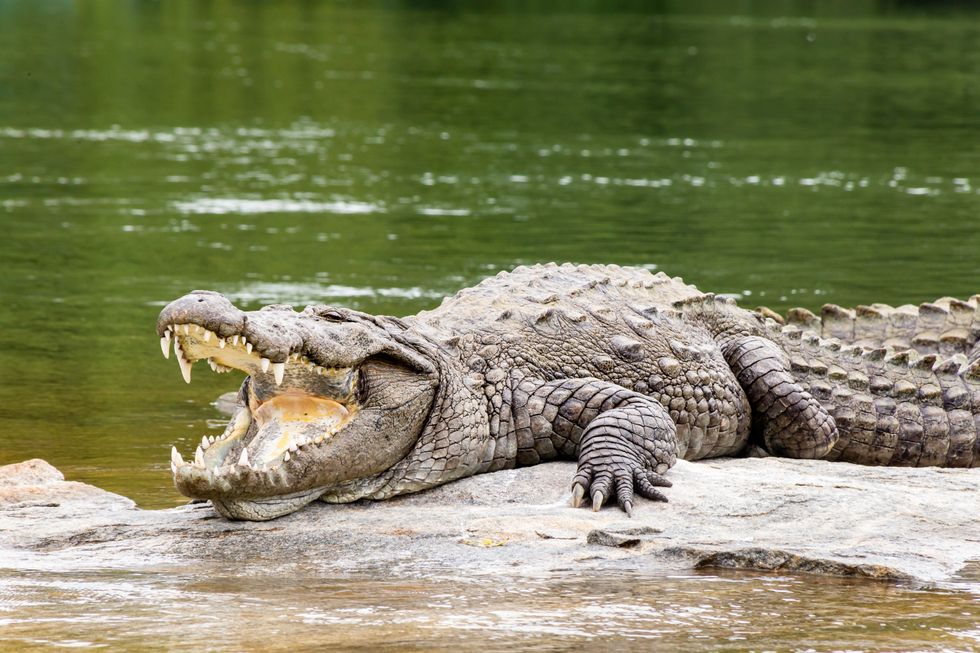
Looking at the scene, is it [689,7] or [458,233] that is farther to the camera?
[689,7]

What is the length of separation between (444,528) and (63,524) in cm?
152

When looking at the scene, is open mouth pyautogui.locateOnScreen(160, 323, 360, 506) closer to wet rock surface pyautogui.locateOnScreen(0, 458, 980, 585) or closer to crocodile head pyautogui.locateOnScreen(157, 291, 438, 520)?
crocodile head pyautogui.locateOnScreen(157, 291, 438, 520)

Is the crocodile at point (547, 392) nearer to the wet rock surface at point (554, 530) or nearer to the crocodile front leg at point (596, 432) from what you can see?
the crocodile front leg at point (596, 432)

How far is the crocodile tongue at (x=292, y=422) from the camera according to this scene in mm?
5969

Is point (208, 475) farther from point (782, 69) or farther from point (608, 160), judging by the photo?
point (782, 69)

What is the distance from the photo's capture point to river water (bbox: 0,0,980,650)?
514 cm

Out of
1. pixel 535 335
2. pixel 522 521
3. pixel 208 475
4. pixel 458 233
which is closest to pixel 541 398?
pixel 535 335

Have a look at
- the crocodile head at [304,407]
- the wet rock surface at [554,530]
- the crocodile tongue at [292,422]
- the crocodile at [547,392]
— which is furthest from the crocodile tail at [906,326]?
the crocodile tongue at [292,422]

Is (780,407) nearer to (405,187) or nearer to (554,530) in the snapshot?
(554,530)

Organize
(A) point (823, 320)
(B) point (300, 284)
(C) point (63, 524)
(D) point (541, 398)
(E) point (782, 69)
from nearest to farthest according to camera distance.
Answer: (C) point (63, 524) < (D) point (541, 398) < (A) point (823, 320) < (B) point (300, 284) < (E) point (782, 69)

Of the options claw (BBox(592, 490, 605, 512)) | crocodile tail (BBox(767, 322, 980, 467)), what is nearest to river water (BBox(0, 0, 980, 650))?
claw (BBox(592, 490, 605, 512))

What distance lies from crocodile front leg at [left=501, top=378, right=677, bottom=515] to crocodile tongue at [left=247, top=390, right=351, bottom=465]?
81cm

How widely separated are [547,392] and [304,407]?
1083 mm

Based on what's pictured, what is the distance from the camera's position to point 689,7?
62.1 m
